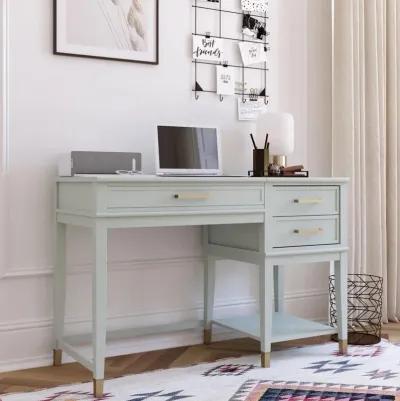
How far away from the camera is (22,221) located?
264 cm

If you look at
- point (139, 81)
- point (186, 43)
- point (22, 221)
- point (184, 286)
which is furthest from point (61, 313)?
point (186, 43)

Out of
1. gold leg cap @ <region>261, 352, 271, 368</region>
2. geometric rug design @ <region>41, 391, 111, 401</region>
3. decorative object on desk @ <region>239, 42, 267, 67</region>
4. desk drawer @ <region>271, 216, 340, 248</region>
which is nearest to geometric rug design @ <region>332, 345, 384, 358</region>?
gold leg cap @ <region>261, 352, 271, 368</region>

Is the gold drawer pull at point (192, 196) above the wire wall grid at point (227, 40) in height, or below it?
below

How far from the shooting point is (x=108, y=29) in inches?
110

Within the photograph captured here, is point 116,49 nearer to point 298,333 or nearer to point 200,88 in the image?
point 200,88

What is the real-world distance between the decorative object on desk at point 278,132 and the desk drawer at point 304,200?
0.29m

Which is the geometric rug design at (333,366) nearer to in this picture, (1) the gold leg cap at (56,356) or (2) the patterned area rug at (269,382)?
(2) the patterned area rug at (269,382)

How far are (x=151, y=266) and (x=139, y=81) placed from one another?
86 centimetres

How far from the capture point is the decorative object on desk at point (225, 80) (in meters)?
3.10

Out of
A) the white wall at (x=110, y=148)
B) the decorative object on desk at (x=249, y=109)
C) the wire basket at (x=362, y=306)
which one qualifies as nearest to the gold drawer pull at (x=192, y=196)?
the white wall at (x=110, y=148)

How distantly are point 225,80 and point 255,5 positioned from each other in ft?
1.43

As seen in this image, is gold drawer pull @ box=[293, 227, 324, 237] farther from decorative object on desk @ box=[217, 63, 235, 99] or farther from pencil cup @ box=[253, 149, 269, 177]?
decorative object on desk @ box=[217, 63, 235, 99]

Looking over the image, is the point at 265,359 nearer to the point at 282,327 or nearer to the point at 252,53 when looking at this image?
the point at 282,327

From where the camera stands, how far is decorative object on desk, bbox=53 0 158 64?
8.87ft
